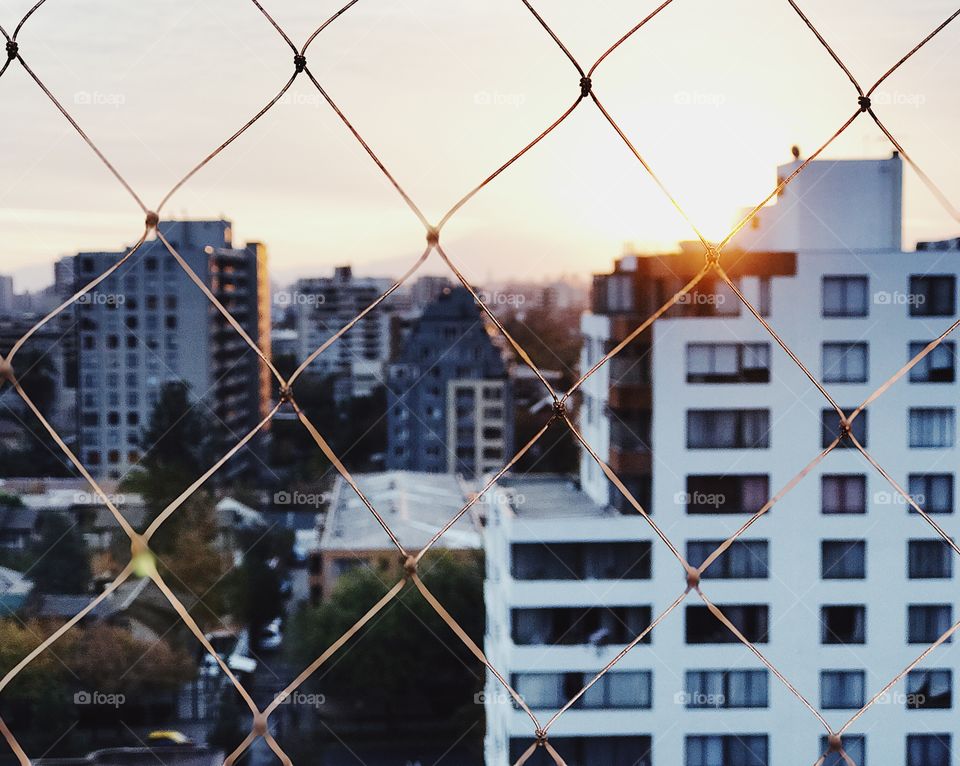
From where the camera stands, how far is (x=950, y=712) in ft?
16.4

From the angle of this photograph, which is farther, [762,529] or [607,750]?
[762,529]

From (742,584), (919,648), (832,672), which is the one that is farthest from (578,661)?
(919,648)

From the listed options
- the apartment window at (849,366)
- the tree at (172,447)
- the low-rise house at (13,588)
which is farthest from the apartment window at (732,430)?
the low-rise house at (13,588)

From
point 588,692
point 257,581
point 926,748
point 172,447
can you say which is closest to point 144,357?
point 172,447

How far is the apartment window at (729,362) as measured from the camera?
15.5 ft

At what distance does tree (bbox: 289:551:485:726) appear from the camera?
509cm

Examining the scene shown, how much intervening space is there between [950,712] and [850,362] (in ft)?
5.27

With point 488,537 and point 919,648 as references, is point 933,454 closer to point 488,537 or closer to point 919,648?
point 919,648

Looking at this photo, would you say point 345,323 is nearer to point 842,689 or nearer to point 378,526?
point 378,526

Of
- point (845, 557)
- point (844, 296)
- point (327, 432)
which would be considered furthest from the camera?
point (845, 557)

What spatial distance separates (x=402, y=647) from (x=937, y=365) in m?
2.61

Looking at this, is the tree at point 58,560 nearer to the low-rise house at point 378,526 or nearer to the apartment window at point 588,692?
the low-rise house at point 378,526

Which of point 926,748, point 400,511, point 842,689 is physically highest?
point 400,511

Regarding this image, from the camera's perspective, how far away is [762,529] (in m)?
5.02
